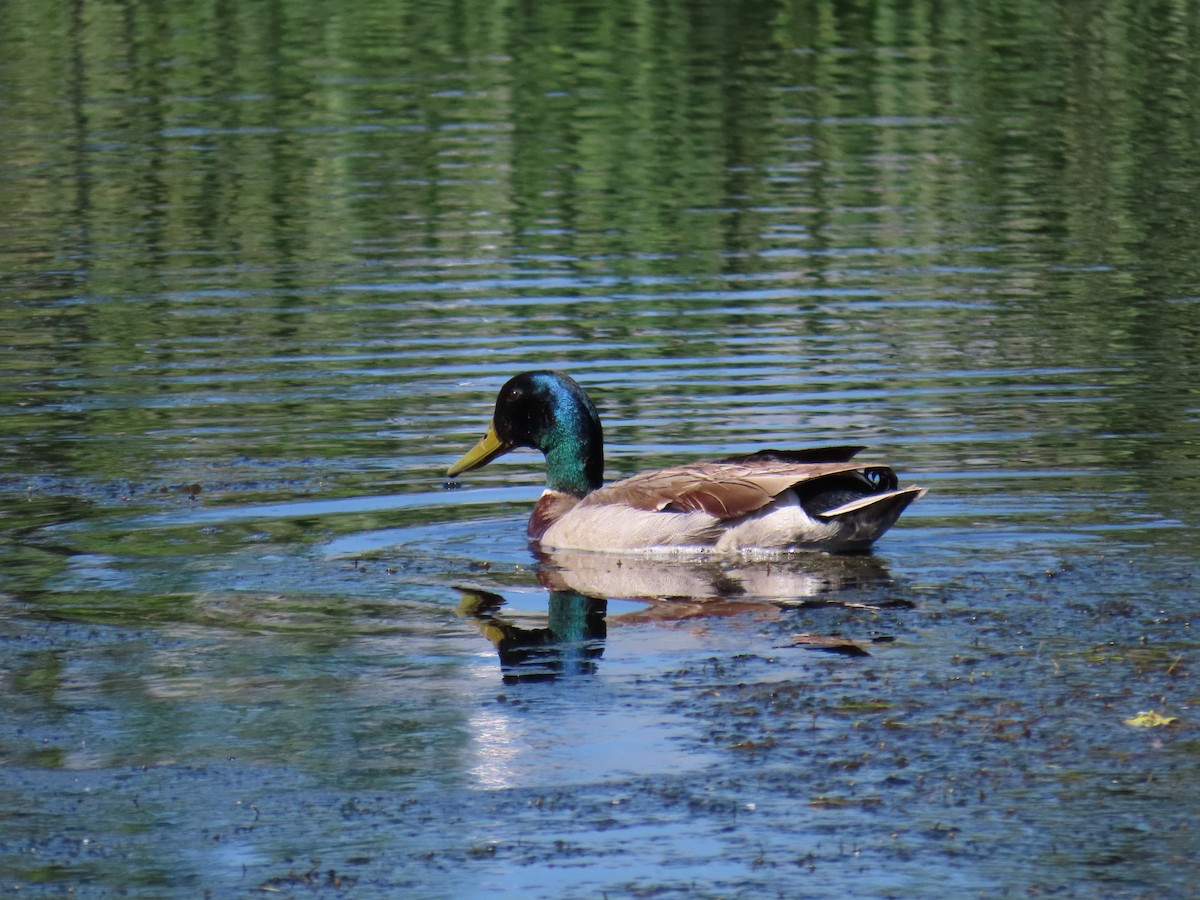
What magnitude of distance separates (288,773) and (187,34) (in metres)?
29.1

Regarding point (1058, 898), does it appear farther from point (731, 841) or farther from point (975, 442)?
point (975, 442)

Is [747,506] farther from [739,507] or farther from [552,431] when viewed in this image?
Result: [552,431]

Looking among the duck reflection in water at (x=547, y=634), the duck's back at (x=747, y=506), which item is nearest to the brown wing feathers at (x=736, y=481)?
the duck's back at (x=747, y=506)

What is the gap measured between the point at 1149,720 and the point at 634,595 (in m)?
3.22

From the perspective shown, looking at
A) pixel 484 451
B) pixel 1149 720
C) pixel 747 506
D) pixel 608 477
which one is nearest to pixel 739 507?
pixel 747 506

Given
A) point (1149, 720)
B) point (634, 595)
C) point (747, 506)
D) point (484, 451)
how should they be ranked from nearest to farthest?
point (1149, 720) < point (634, 595) < point (747, 506) < point (484, 451)

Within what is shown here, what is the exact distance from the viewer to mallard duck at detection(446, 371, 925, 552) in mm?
10930

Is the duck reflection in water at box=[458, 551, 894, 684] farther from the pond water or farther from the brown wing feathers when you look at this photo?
the brown wing feathers

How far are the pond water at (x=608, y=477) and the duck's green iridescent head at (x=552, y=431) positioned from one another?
364 millimetres

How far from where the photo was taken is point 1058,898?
642cm

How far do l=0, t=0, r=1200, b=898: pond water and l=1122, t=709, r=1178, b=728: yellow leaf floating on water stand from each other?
0.11ft

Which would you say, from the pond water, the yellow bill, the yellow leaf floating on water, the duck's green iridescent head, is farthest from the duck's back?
the yellow leaf floating on water

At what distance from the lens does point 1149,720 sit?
793cm

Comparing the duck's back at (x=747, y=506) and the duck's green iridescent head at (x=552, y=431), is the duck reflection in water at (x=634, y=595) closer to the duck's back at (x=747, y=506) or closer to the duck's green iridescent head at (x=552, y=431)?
the duck's back at (x=747, y=506)
